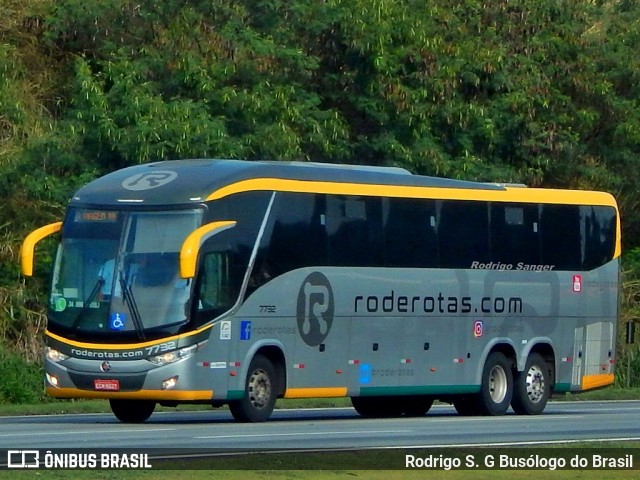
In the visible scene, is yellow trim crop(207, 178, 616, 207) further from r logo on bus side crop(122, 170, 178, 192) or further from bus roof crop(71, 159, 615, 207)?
r logo on bus side crop(122, 170, 178, 192)

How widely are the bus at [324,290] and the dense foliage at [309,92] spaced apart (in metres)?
7.13

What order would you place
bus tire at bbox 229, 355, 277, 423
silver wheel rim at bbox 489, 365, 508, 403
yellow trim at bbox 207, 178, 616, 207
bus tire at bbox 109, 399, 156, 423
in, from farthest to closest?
silver wheel rim at bbox 489, 365, 508, 403
bus tire at bbox 109, 399, 156, 423
yellow trim at bbox 207, 178, 616, 207
bus tire at bbox 229, 355, 277, 423

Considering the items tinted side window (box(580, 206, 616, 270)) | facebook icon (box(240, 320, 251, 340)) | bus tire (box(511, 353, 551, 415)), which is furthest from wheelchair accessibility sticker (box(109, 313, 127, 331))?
tinted side window (box(580, 206, 616, 270))

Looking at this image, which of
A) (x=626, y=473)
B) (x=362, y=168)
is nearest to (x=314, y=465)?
(x=626, y=473)

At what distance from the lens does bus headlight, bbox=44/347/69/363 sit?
21.5m

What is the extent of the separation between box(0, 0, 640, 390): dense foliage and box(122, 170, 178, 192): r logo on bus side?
808 centimetres

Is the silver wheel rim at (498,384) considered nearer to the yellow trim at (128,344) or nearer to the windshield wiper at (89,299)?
the yellow trim at (128,344)

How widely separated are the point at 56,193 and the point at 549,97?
1298 centimetres

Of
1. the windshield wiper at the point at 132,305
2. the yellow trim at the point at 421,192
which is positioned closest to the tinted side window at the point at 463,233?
the yellow trim at the point at 421,192

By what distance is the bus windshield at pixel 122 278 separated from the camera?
21125mm

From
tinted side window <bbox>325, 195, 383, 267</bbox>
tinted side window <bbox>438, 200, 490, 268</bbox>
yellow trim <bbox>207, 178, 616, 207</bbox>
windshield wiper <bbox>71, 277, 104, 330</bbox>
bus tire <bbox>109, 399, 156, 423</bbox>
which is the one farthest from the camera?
tinted side window <bbox>438, 200, 490, 268</bbox>

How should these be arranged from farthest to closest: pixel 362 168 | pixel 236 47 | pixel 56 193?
pixel 236 47
pixel 56 193
pixel 362 168

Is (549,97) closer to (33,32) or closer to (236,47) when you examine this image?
(236,47)

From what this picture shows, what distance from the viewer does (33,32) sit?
36.7 metres
